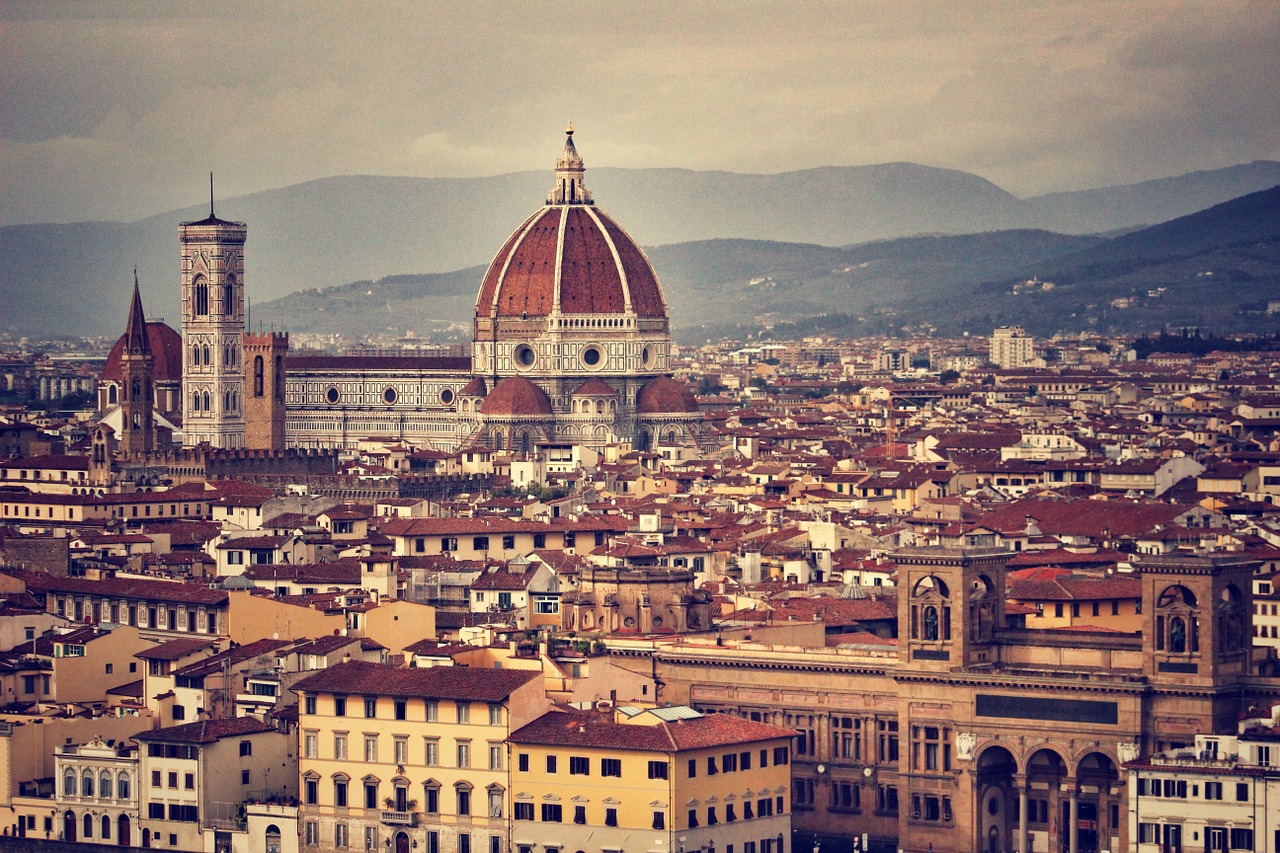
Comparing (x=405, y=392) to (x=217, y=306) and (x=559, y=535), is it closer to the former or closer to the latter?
(x=217, y=306)

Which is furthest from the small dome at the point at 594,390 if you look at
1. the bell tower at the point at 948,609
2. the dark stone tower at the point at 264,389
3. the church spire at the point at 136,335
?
the bell tower at the point at 948,609

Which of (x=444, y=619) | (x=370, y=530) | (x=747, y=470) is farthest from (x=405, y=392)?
(x=444, y=619)

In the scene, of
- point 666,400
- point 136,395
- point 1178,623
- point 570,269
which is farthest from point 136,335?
point 1178,623

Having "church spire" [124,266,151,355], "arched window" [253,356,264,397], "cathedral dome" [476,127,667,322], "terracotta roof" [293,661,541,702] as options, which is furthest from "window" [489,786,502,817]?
"cathedral dome" [476,127,667,322]

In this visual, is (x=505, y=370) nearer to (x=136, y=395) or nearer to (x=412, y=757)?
(x=136, y=395)

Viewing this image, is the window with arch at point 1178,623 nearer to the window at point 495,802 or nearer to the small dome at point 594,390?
the window at point 495,802

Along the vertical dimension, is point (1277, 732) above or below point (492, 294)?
below

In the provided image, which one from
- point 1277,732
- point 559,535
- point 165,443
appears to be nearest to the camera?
point 1277,732

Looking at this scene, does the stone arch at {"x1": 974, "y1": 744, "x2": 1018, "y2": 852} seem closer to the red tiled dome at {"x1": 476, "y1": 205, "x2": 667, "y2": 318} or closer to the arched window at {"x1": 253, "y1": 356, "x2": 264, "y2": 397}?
the arched window at {"x1": 253, "y1": 356, "x2": 264, "y2": 397}
